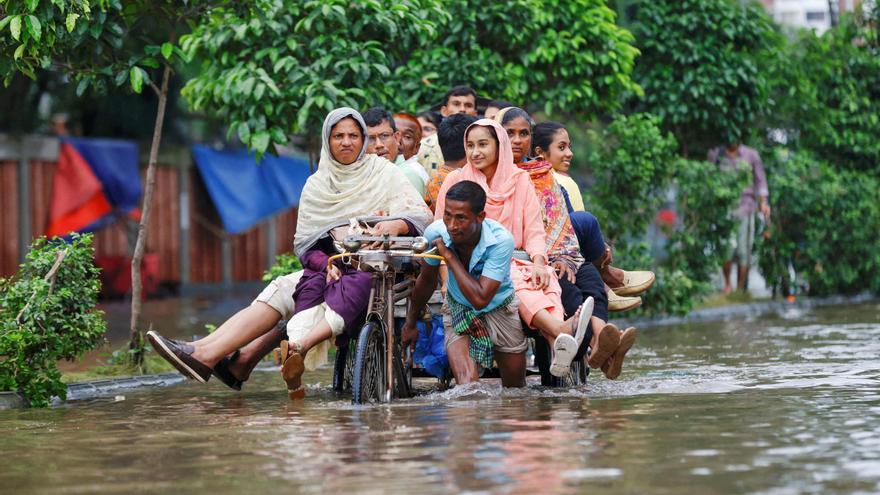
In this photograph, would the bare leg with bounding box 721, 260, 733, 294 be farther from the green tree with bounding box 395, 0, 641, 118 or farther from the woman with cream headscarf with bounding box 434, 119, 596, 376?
the woman with cream headscarf with bounding box 434, 119, 596, 376

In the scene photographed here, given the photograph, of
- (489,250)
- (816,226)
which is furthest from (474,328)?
(816,226)

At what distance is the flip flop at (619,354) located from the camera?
9.80 metres

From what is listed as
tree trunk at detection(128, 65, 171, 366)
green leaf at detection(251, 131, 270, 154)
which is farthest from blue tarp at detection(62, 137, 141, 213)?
tree trunk at detection(128, 65, 171, 366)

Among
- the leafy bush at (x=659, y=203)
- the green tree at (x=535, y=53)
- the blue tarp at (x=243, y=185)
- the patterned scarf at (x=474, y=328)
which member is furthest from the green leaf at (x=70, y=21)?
the blue tarp at (x=243, y=185)

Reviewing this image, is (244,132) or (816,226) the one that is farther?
(816,226)

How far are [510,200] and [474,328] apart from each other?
86 centimetres

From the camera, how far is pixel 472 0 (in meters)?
17.0

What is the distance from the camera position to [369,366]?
9.28 metres

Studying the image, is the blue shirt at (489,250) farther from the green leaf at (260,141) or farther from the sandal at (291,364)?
the green leaf at (260,141)

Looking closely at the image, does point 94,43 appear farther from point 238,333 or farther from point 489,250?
point 489,250

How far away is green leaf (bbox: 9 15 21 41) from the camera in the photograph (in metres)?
10.4

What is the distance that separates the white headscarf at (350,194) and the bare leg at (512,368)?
3.32 feet

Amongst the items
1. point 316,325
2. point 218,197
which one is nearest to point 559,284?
point 316,325

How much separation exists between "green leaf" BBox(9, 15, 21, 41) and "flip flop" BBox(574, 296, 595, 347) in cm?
419
